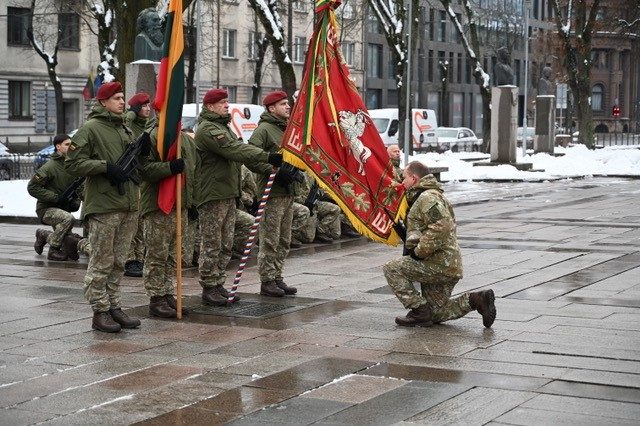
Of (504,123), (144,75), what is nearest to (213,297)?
(144,75)

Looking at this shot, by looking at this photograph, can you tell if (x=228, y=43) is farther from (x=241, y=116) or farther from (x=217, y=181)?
(x=217, y=181)

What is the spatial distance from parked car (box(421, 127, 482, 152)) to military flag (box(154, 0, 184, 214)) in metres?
46.4

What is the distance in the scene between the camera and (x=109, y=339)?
9836 millimetres

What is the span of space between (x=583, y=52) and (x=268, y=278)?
42692 mm

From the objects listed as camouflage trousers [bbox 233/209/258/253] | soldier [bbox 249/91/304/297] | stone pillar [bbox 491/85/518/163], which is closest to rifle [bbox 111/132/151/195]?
soldier [bbox 249/91/304/297]

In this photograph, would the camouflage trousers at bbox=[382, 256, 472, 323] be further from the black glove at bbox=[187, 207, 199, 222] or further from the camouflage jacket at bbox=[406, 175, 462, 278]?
the black glove at bbox=[187, 207, 199, 222]

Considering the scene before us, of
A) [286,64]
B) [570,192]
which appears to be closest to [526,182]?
[570,192]

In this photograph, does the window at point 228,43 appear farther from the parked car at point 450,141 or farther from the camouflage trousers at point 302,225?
the camouflage trousers at point 302,225

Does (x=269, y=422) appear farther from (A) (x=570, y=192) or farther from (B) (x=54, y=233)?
(A) (x=570, y=192)

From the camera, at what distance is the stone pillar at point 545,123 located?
46312 mm

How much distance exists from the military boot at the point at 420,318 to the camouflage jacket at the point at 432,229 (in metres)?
0.36

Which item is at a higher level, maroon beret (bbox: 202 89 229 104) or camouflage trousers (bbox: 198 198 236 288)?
maroon beret (bbox: 202 89 229 104)

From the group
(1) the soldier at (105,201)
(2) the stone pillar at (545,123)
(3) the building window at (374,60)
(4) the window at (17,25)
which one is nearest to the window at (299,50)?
(3) the building window at (374,60)

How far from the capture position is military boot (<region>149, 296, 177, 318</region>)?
1084 centimetres
